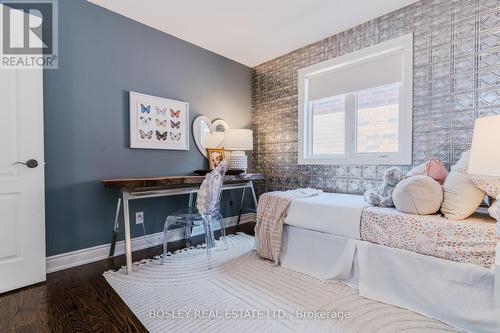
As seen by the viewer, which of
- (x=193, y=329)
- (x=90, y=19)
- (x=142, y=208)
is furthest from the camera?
(x=142, y=208)

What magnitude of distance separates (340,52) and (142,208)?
9.34ft

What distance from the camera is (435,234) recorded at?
1.45 metres

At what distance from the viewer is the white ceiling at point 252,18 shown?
90.7 inches

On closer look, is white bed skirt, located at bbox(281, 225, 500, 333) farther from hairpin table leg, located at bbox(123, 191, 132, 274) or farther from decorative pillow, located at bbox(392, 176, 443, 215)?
hairpin table leg, located at bbox(123, 191, 132, 274)

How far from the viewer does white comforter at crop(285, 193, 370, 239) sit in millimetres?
1801

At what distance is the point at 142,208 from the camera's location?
8.62 ft

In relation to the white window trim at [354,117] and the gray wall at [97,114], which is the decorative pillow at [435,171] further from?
the gray wall at [97,114]

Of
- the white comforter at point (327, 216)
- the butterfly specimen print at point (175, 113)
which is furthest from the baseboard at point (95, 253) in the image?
the white comforter at point (327, 216)

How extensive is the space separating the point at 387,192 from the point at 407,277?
0.64 m

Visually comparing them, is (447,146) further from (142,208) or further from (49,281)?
(49,281)

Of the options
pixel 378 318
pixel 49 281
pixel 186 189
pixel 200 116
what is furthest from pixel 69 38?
pixel 378 318

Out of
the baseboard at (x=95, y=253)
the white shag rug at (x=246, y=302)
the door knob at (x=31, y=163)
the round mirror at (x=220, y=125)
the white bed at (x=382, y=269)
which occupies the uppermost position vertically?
the round mirror at (x=220, y=125)

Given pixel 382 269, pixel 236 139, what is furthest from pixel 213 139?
pixel 382 269

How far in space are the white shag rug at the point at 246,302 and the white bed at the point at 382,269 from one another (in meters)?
0.08
